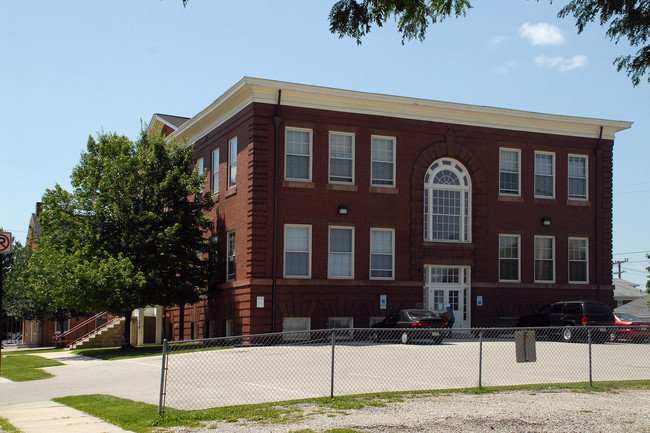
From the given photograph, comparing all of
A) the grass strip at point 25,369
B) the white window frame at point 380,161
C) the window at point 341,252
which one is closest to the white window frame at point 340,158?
the white window frame at point 380,161

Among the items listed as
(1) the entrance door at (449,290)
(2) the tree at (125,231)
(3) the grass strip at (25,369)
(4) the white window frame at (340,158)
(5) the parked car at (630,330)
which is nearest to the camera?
(5) the parked car at (630,330)

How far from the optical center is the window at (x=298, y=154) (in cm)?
3203

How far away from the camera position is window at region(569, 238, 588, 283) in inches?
1460

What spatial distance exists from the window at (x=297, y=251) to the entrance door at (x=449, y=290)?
573 centimetres

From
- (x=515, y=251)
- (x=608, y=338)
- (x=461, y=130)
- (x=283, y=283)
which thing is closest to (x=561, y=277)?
(x=515, y=251)

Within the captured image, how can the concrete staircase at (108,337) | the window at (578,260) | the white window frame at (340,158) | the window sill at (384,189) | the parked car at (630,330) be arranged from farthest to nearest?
the concrete staircase at (108,337), the window at (578,260), the window sill at (384,189), the white window frame at (340,158), the parked car at (630,330)

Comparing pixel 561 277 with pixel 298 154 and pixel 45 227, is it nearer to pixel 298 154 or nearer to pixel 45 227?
pixel 298 154

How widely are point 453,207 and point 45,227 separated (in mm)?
18009

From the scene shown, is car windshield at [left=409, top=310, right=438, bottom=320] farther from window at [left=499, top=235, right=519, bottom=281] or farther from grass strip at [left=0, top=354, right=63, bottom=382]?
grass strip at [left=0, top=354, right=63, bottom=382]

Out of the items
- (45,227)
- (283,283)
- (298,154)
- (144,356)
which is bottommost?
(144,356)

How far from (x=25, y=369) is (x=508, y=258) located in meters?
21.4

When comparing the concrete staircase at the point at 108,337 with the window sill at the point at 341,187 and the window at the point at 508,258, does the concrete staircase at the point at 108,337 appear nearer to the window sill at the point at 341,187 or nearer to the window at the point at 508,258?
the window sill at the point at 341,187

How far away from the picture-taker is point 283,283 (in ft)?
103

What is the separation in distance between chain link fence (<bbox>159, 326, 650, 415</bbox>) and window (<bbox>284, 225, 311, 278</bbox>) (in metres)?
10.3
